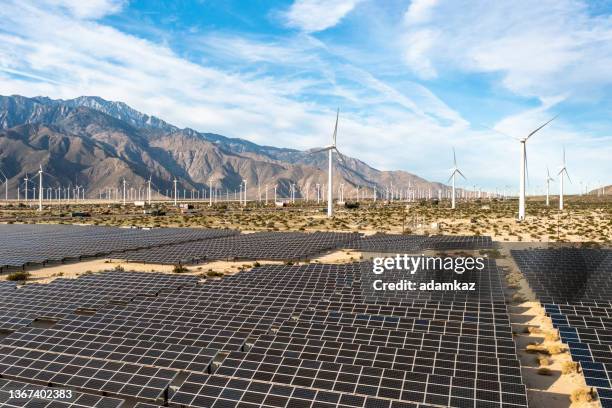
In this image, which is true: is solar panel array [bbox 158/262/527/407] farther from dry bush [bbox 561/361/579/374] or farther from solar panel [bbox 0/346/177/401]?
dry bush [bbox 561/361/579/374]

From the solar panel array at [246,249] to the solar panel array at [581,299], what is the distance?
22.4 meters

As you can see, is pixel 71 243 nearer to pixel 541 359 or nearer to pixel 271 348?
pixel 271 348

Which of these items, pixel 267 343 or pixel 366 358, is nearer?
pixel 366 358

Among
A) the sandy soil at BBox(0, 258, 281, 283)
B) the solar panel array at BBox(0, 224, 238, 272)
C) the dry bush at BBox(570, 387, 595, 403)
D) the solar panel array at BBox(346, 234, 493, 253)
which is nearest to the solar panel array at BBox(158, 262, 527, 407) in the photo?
the dry bush at BBox(570, 387, 595, 403)

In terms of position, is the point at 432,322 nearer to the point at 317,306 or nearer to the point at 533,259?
the point at 317,306

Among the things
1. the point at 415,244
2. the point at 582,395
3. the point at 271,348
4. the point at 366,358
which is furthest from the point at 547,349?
the point at 415,244

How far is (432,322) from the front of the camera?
23.9 meters

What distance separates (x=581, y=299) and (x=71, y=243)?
191 feet

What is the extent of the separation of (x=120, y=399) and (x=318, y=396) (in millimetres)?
6767

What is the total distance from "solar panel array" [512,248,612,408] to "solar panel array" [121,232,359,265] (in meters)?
22.4

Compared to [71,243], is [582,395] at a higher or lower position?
lower

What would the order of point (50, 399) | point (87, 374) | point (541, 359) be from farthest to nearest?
1. point (541, 359)
2. point (87, 374)
3. point (50, 399)

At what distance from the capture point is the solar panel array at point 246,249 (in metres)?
51.7

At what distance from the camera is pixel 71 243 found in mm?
61906
